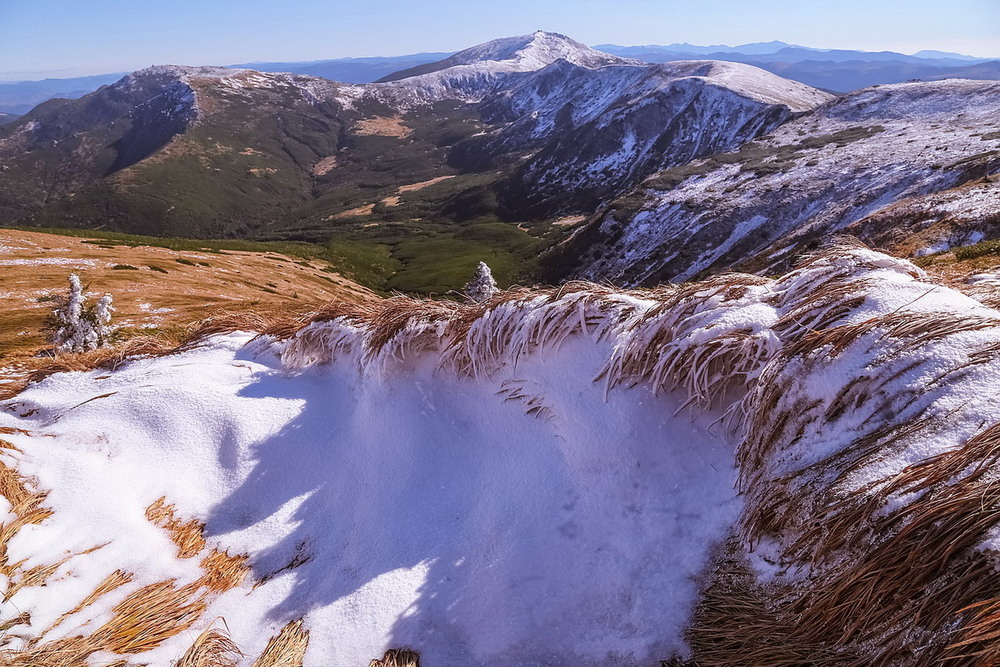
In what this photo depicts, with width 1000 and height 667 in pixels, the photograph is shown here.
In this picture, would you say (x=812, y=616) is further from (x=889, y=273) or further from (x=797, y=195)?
(x=797, y=195)

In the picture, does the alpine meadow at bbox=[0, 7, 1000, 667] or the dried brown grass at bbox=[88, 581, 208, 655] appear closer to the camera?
the alpine meadow at bbox=[0, 7, 1000, 667]

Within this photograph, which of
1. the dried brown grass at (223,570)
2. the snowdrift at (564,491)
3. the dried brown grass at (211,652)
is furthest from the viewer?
the dried brown grass at (223,570)

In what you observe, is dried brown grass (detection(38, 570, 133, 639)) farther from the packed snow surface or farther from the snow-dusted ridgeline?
the snow-dusted ridgeline

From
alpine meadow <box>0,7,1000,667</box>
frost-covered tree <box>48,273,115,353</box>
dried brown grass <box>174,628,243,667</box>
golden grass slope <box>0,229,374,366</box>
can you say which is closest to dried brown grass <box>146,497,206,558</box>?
alpine meadow <box>0,7,1000,667</box>

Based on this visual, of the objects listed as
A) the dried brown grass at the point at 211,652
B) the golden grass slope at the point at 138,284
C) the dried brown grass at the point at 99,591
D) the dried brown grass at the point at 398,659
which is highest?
the dried brown grass at the point at 99,591

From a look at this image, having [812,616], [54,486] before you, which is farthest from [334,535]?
[812,616]

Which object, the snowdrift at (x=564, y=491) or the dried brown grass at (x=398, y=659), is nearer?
the snowdrift at (x=564, y=491)

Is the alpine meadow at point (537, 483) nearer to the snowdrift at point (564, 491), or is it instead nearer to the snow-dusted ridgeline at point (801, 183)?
the snowdrift at point (564, 491)

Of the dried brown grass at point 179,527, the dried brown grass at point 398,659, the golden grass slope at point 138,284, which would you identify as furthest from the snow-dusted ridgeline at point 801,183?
the dried brown grass at point 179,527
